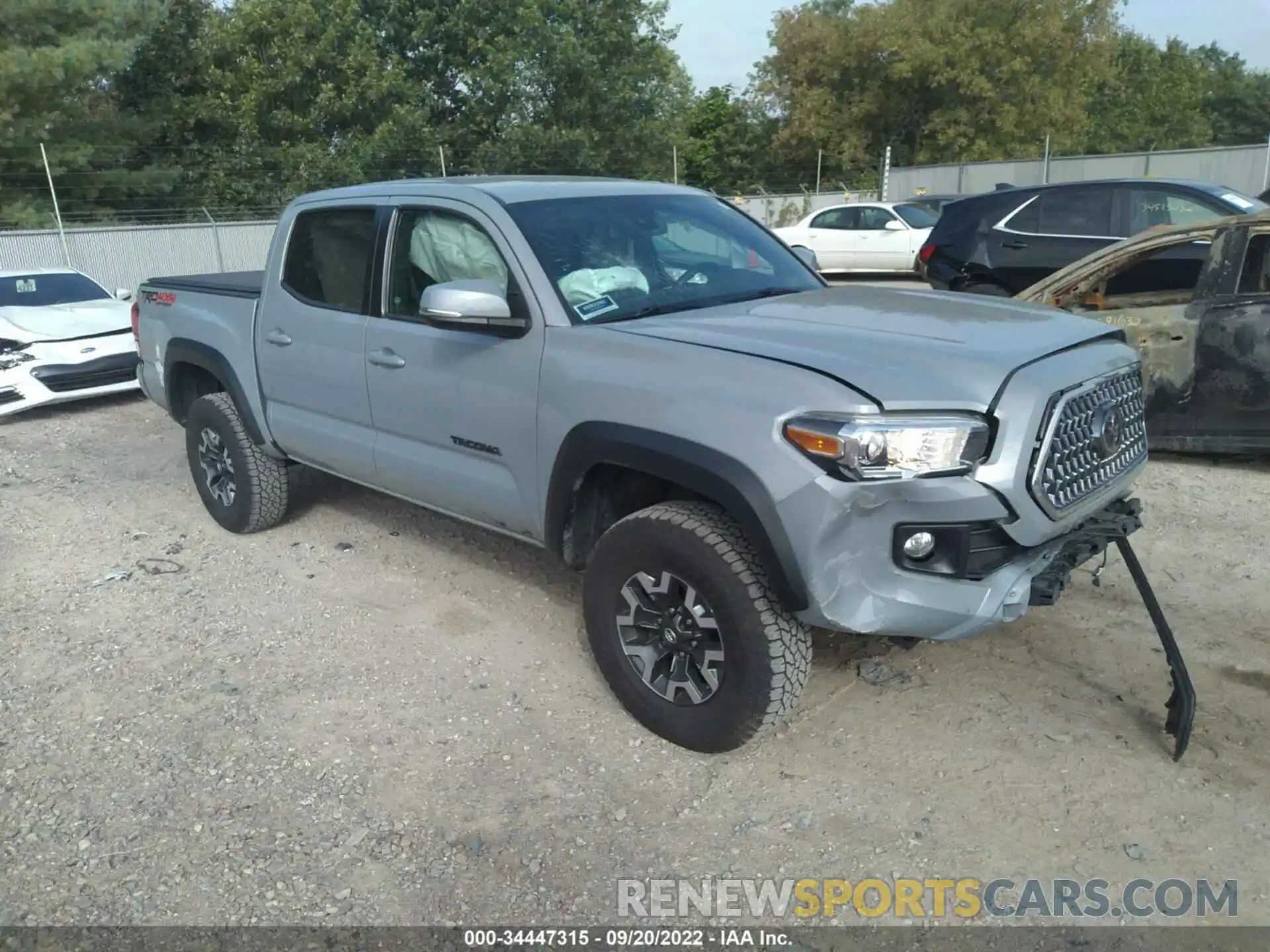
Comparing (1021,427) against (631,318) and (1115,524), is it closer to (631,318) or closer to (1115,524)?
(1115,524)

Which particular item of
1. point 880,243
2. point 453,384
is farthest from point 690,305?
point 880,243

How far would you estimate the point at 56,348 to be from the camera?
31.6ft

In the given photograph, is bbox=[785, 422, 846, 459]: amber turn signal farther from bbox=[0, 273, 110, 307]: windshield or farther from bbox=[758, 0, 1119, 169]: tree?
bbox=[758, 0, 1119, 169]: tree

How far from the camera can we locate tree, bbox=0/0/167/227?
747 inches

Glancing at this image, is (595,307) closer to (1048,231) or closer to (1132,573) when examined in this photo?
(1132,573)

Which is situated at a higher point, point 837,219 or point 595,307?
point 595,307

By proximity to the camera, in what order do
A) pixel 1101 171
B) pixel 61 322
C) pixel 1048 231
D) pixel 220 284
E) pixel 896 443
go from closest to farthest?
pixel 896 443 < pixel 220 284 < pixel 1048 231 < pixel 61 322 < pixel 1101 171

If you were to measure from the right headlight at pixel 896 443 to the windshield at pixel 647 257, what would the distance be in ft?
3.76

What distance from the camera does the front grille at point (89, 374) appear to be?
9.47m

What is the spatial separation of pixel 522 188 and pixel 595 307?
0.83 metres

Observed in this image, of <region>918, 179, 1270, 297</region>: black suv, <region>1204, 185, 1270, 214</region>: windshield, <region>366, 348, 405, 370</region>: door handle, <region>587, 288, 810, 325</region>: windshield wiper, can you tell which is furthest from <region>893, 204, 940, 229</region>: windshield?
<region>366, 348, 405, 370</region>: door handle

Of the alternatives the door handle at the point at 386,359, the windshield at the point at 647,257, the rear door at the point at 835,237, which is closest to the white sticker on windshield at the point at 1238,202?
the windshield at the point at 647,257

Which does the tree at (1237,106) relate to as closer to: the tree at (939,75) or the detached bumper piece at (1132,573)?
the tree at (939,75)

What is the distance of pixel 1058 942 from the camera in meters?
2.69
